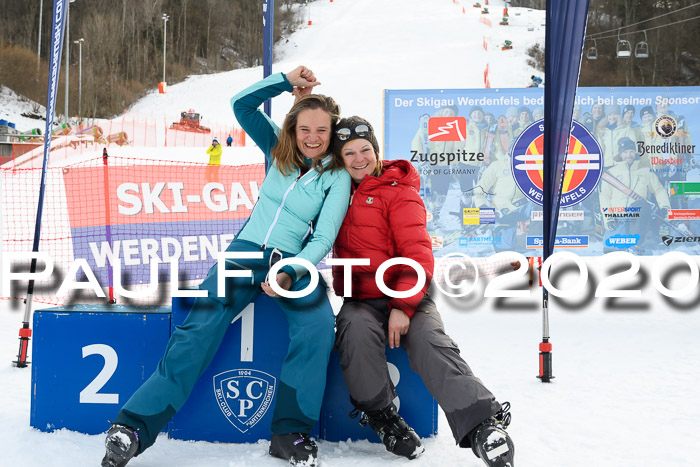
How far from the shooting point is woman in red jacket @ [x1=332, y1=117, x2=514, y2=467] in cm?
227

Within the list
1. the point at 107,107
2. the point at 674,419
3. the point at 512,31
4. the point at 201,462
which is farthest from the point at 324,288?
the point at 512,31

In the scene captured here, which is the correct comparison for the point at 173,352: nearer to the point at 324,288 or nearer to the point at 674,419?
the point at 324,288

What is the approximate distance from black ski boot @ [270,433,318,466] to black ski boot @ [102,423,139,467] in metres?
0.52

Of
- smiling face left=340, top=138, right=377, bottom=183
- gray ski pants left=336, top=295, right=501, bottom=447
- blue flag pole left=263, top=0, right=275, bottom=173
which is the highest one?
blue flag pole left=263, top=0, right=275, bottom=173

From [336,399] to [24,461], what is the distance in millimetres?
1208

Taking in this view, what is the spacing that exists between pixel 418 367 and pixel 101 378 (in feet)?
4.43

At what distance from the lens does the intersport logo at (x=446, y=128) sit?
5840 millimetres

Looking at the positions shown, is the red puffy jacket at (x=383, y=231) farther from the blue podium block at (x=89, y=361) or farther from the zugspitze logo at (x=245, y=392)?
the blue podium block at (x=89, y=361)

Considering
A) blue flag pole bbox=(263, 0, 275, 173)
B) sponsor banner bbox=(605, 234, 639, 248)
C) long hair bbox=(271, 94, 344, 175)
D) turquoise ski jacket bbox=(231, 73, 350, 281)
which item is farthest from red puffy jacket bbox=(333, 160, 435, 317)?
sponsor banner bbox=(605, 234, 639, 248)

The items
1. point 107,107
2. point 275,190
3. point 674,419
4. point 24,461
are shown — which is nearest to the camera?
point 24,461

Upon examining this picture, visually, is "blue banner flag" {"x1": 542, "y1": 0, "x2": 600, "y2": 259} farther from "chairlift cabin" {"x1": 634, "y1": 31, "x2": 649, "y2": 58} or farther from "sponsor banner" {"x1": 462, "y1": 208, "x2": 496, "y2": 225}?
"chairlift cabin" {"x1": 634, "y1": 31, "x2": 649, "y2": 58}

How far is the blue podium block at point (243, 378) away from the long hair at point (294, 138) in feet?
1.94

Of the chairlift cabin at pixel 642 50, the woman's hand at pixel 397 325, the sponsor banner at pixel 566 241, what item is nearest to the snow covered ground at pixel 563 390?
the woman's hand at pixel 397 325

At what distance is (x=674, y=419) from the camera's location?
2979mm
